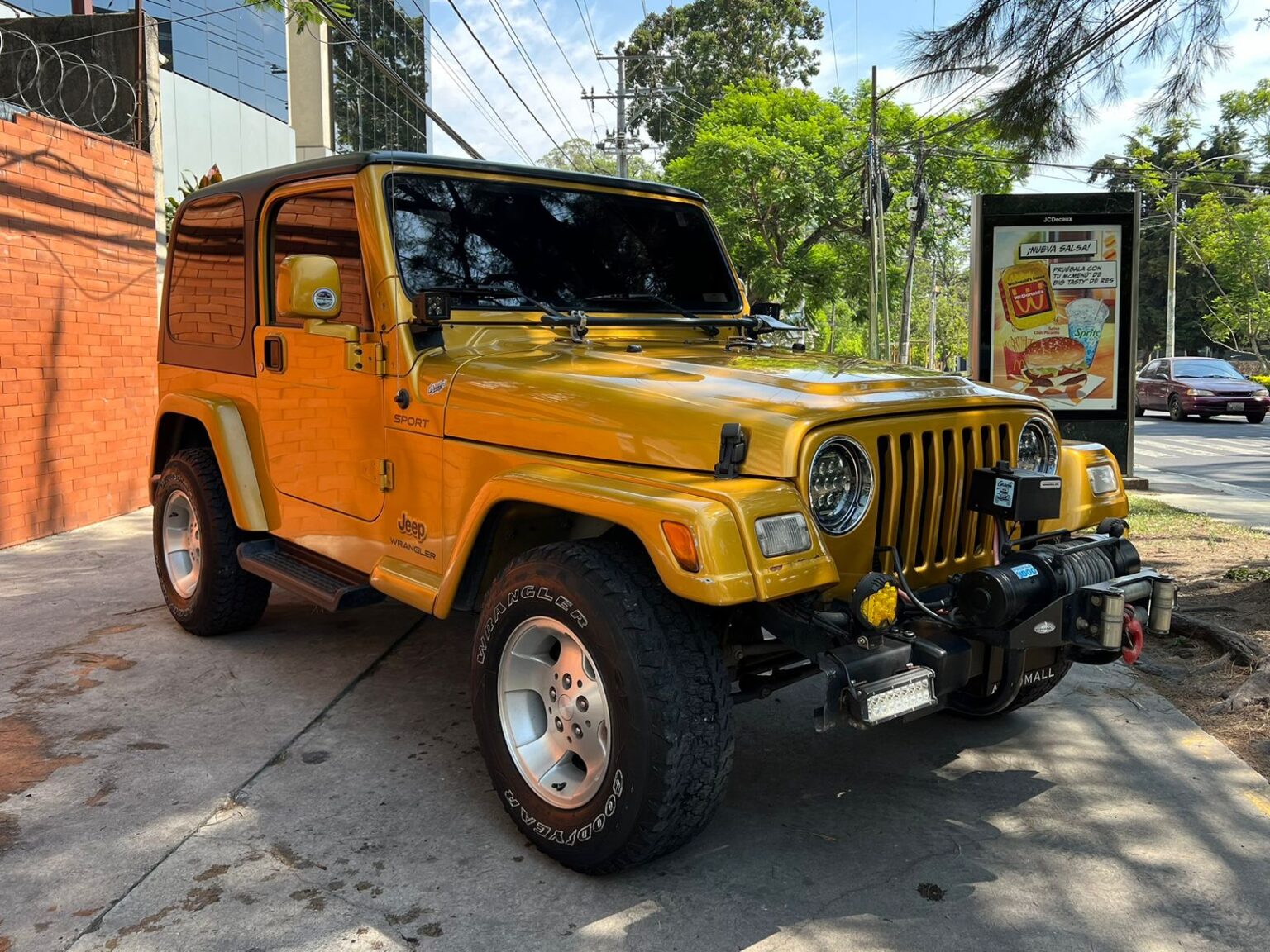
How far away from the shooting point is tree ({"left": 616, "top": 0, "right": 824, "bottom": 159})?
43469 millimetres

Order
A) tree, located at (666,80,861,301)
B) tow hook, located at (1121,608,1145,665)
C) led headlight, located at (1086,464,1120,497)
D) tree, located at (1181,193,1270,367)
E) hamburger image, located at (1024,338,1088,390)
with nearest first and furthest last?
tow hook, located at (1121,608,1145,665)
led headlight, located at (1086,464,1120,497)
hamburger image, located at (1024,338,1088,390)
tree, located at (666,80,861,301)
tree, located at (1181,193,1270,367)

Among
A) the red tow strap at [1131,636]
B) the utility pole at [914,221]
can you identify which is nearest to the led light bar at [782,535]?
the red tow strap at [1131,636]

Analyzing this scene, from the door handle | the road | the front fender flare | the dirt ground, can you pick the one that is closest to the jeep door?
the door handle

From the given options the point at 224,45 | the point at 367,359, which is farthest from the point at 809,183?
the point at 367,359

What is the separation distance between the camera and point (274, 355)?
4.42 m

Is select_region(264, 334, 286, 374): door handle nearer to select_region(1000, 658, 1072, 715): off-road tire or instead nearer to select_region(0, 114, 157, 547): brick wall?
select_region(1000, 658, 1072, 715): off-road tire

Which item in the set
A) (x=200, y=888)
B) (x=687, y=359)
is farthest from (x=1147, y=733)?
(x=200, y=888)

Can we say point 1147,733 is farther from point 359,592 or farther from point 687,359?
point 359,592

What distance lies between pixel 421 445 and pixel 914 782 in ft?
6.88

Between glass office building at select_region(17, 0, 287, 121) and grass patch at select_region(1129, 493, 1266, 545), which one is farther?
glass office building at select_region(17, 0, 287, 121)

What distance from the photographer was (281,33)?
19.7 meters

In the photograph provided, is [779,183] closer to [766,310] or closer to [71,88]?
[71,88]

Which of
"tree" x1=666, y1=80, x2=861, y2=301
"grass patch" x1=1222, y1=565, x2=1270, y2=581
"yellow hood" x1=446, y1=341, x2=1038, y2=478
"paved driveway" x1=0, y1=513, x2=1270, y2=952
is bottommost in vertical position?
"paved driveway" x1=0, y1=513, x2=1270, y2=952

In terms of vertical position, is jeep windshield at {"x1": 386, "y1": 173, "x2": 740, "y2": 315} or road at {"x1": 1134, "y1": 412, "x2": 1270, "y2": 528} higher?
jeep windshield at {"x1": 386, "y1": 173, "x2": 740, "y2": 315}
